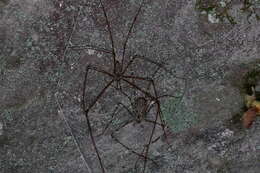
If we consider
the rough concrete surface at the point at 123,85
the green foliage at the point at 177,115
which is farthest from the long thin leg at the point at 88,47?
the green foliage at the point at 177,115

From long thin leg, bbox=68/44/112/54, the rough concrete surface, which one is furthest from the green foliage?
long thin leg, bbox=68/44/112/54

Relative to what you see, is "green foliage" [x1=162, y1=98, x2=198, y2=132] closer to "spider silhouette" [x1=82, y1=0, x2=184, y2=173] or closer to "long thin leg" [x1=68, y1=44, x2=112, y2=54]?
"spider silhouette" [x1=82, y1=0, x2=184, y2=173]

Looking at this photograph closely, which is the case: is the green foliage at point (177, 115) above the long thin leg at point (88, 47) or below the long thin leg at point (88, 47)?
below

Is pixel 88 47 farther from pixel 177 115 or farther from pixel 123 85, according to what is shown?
pixel 177 115

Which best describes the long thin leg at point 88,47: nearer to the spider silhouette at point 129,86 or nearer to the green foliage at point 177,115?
the spider silhouette at point 129,86

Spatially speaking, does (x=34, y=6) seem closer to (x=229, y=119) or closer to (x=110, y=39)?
(x=110, y=39)

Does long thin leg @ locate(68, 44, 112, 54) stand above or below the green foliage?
above

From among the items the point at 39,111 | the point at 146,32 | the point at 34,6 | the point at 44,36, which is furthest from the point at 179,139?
the point at 34,6

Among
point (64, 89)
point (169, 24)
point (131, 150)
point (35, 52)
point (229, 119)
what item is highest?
point (169, 24)
